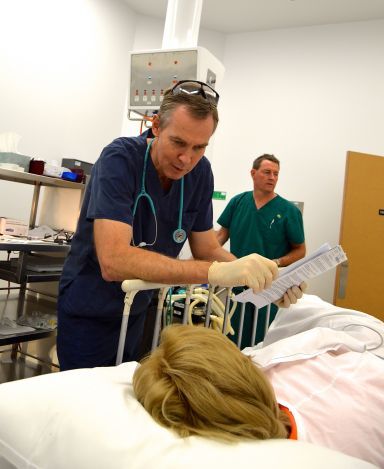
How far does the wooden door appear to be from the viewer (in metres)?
3.32

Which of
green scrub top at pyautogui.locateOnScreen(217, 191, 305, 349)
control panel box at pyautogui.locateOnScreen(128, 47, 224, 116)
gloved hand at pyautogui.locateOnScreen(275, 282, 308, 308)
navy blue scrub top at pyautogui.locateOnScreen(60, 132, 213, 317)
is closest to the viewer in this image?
navy blue scrub top at pyautogui.locateOnScreen(60, 132, 213, 317)

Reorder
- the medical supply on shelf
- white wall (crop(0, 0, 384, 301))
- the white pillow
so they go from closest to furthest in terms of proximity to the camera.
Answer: the white pillow, the medical supply on shelf, white wall (crop(0, 0, 384, 301))

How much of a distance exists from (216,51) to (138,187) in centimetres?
338

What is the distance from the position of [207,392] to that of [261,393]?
0.35 feet

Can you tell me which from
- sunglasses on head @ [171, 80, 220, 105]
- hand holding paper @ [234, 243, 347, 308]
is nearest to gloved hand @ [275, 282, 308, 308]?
hand holding paper @ [234, 243, 347, 308]

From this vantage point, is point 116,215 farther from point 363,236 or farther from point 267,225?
point 363,236

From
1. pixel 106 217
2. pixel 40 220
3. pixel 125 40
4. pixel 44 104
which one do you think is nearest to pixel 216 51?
pixel 125 40

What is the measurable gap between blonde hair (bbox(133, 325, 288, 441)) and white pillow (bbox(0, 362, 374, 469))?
1.0 inches

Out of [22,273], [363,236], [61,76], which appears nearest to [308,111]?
[363,236]

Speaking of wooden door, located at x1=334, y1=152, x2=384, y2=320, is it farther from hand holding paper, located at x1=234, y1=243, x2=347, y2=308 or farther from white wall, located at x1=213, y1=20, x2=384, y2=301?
hand holding paper, located at x1=234, y1=243, x2=347, y2=308

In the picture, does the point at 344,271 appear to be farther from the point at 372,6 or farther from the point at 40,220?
the point at 40,220

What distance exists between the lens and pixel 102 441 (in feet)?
2.04

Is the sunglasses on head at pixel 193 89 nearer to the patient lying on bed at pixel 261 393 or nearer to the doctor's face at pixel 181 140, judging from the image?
the doctor's face at pixel 181 140

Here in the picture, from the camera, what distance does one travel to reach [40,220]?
10.5 ft
